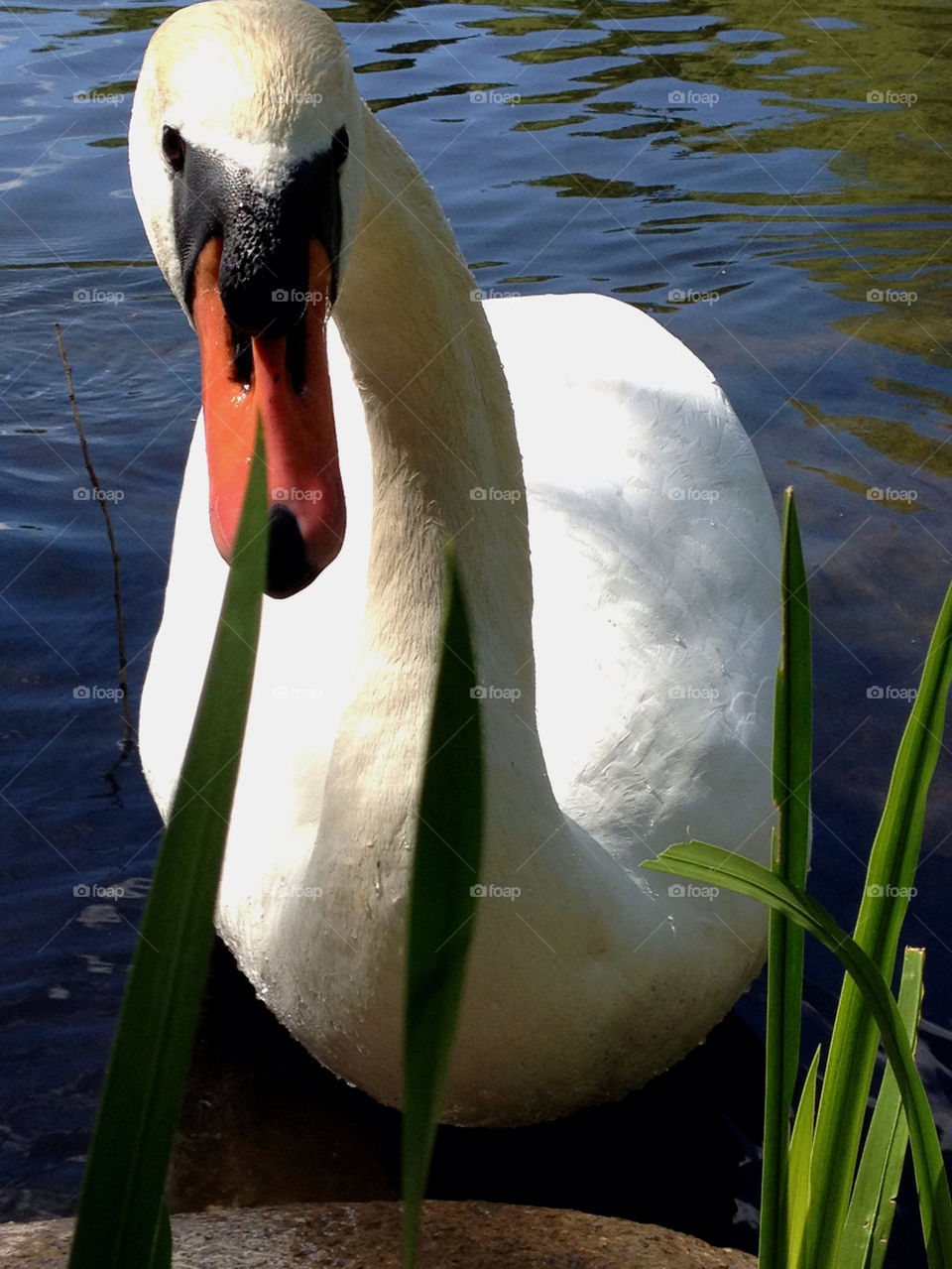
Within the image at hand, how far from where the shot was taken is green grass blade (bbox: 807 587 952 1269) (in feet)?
Answer: 3.94

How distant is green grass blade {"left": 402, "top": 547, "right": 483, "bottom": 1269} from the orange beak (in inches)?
35.3

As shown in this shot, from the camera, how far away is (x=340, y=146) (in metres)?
1.78

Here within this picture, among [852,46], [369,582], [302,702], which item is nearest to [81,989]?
[302,702]

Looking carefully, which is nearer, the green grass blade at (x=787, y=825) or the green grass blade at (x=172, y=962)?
the green grass blade at (x=172, y=962)

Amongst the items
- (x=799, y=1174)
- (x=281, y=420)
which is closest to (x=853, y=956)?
(x=799, y=1174)

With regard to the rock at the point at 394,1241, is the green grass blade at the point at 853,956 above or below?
above

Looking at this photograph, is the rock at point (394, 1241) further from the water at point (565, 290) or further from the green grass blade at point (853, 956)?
the green grass blade at point (853, 956)

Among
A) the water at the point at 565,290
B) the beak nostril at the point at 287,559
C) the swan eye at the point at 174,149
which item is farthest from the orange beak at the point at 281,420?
the water at the point at 565,290

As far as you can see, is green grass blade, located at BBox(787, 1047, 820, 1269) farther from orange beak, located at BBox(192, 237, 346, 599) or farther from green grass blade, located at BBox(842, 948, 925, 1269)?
orange beak, located at BBox(192, 237, 346, 599)

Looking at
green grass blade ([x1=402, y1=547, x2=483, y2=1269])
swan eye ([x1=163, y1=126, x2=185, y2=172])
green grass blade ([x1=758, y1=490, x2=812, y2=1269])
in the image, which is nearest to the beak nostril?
swan eye ([x1=163, y1=126, x2=185, y2=172])

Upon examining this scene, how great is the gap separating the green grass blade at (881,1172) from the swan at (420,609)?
0.50m

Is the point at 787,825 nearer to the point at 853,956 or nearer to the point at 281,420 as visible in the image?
the point at 853,956

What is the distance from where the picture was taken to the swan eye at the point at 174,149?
1.71m

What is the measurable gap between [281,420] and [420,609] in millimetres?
589
